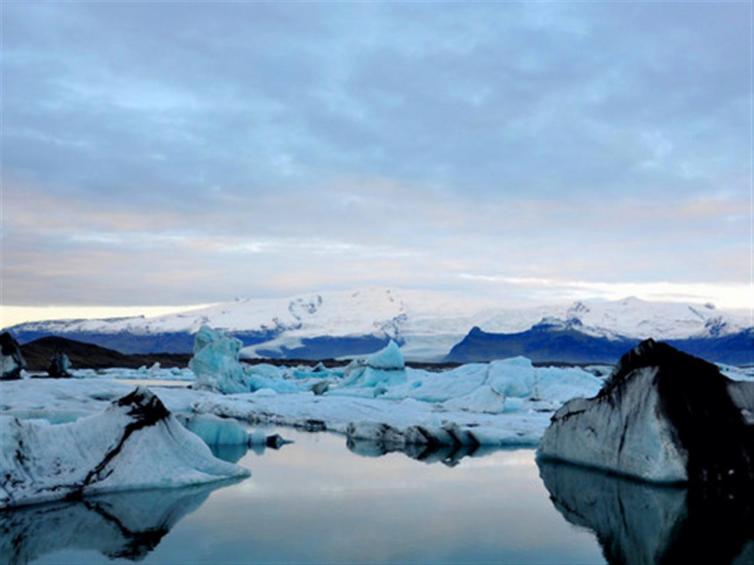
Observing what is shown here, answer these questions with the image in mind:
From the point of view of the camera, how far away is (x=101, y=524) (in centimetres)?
710

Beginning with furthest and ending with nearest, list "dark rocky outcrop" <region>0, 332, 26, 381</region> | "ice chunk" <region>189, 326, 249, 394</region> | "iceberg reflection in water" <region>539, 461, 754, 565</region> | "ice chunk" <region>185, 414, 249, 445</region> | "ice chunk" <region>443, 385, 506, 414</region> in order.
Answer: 1. "ice chunk" <region>189, 326, 249, 394</region>
2. "dark rocky outcrop" <region>0, 332, 26, 381</region>
3. "ice chunk" <region>443, 385, 506, 414</region>
4. "ice chunk" <region>185, 414, 249, 445</region>
5. "iceberg reflection in water" <region>539, 461, 754, 565</region>

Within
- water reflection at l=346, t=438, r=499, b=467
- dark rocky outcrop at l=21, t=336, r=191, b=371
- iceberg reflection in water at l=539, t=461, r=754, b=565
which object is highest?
iceberg reflection in water at l=539, t=461, r=754, b=565

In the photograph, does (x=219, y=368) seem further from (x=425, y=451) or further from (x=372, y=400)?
(x=425, y=451)

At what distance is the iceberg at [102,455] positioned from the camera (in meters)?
7.91

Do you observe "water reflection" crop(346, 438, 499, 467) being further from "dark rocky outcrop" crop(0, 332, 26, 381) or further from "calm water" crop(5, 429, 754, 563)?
"dark rocky outcrop" crop(0, 332, 26, 381)

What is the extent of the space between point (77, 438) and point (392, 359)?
741 inches

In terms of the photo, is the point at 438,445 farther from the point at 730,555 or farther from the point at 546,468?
the point at 730,555

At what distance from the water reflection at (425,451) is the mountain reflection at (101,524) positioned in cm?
412

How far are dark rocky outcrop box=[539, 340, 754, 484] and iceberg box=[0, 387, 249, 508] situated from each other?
4937 millimetres

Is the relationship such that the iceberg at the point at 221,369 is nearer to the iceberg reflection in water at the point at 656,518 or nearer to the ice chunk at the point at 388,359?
the ice chunk at the point at 388,359

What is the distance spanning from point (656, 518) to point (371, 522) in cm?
284

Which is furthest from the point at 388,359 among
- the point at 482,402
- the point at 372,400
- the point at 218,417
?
the point at 218,417

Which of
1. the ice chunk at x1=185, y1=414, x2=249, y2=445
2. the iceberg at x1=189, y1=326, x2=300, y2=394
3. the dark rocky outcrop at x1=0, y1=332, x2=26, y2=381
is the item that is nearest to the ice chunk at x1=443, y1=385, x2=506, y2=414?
the ice chunk at x1=185, y1=414, x2=249, y2=445

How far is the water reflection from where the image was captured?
11.8 m
